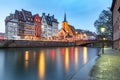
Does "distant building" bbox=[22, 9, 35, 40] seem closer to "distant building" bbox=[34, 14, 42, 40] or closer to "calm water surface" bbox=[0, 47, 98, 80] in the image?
"distant building" bbox=[34, 14, 42, 40]

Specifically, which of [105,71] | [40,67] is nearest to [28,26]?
[40,67]

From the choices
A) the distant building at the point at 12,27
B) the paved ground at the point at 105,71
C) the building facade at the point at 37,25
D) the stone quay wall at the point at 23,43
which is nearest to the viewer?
the paved ground at the point at 105,71

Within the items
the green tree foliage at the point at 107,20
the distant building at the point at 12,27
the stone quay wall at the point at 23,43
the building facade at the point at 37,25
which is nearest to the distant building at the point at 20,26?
the distant building at the point at 12,27

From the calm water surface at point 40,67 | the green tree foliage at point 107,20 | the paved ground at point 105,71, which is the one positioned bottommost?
the calm water surface at point 40,67

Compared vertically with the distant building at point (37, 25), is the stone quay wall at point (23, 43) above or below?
below

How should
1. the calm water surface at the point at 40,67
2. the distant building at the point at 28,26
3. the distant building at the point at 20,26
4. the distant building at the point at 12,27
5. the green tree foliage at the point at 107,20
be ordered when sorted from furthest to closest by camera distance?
the distant building at the point at 28,26 → the distant building at the point at 20,26 → the distant building at the point at 12,27 → the green tree foliage at the point at 107,20 → the calm water surface at the point at 40,67

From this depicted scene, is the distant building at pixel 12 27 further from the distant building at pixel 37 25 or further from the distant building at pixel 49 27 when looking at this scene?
the distant building at pixel 49 27

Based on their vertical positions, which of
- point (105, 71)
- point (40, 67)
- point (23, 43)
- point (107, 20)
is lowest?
point (40, 67)

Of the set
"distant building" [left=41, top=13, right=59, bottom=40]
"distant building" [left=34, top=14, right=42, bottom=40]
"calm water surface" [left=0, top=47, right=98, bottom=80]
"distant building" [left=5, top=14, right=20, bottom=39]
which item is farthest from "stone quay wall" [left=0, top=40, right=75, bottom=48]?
"calm water surface" [left=0, top=47, right=98, bottom=80]

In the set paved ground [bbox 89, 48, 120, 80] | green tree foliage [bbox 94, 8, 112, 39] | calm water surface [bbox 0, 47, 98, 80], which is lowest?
calm water surface [bbox 0, 47, 98, 80]

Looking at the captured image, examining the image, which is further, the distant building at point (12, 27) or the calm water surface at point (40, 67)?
the distant building at point (12, 27)

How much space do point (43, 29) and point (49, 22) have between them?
1130 cm

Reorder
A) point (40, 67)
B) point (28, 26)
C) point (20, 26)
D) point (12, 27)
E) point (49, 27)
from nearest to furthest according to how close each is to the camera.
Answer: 1. point (40, 67)
2. point (12, 27)
3. point (20, 26)
4. point (28, 26)
5. point (49, 27)

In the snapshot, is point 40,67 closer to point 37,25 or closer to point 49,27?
point 37,25
